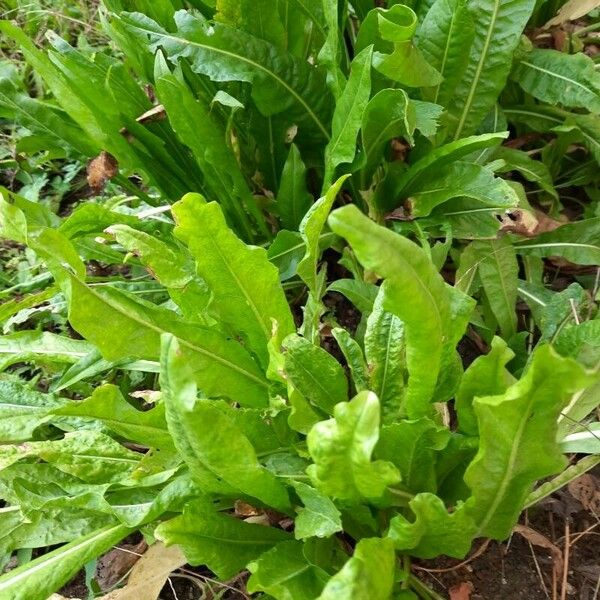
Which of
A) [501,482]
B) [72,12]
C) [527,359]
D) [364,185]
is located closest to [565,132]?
[364,185]

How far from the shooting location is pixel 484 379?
0.98 meters

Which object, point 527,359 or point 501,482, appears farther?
point 527,359

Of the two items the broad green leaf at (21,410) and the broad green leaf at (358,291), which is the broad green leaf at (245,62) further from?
the broad green leaf at (21,410)

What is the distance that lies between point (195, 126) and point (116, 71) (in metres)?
0.29

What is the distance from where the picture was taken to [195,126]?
1396mm

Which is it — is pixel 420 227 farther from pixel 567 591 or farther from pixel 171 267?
pixel 567 591

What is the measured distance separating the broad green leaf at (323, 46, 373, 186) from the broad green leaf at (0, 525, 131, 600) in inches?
31.4

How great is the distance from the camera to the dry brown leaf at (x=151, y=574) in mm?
1206

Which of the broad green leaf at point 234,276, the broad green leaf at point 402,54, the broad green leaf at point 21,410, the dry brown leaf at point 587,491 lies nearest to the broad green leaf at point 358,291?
the broad green leaf at point 234,276

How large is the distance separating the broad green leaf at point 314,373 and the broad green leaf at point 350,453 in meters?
0.21

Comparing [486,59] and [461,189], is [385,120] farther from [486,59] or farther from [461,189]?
[486,59]

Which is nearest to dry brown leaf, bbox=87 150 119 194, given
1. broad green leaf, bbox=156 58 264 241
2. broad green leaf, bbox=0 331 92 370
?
broad green leaf, bbox=156 58 264 241

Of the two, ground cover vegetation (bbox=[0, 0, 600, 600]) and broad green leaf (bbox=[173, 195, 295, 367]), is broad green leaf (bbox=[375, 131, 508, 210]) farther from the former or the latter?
broad green leaf (bbox=[173, 195, 295, 367])

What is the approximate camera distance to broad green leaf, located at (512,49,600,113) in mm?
1461
